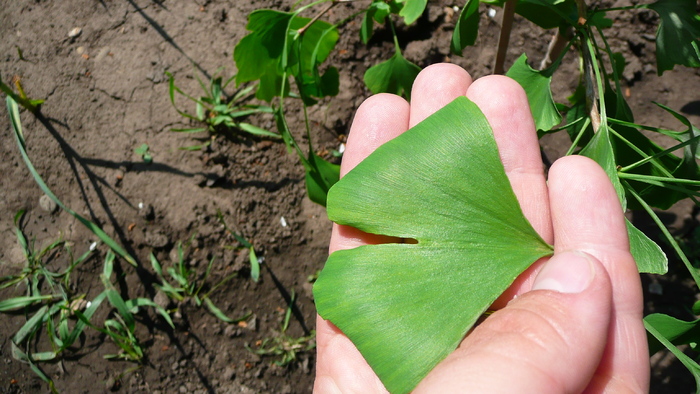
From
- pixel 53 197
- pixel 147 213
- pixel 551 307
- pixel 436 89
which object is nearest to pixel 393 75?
pixel 436 89

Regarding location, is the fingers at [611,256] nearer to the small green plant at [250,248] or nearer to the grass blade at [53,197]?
the small green plant at [250,248]

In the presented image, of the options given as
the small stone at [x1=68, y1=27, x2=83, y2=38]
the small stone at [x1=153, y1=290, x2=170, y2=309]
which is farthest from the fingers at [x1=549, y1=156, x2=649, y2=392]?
the small stone at [x1=68, y1=27, x2=83, y2=38]

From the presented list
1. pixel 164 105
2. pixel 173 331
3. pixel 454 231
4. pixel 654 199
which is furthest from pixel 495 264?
pixel 164 105

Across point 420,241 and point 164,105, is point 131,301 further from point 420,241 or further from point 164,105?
point 420,241

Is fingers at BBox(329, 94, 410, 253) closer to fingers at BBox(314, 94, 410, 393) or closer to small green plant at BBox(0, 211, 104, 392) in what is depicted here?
fingers at BBox(314, 94, 410, 393)

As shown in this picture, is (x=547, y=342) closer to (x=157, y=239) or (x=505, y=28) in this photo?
(x=505, y=28)
